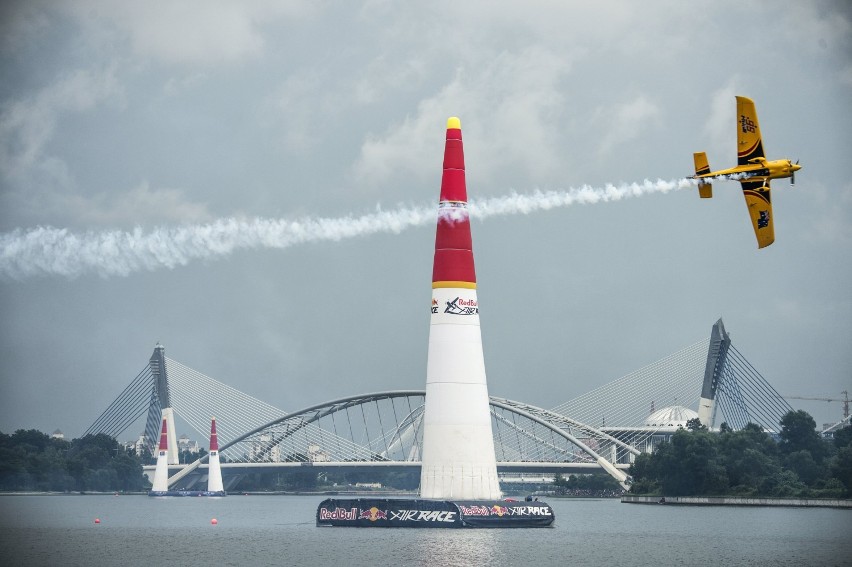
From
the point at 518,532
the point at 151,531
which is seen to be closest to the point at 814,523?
the point at 518,532

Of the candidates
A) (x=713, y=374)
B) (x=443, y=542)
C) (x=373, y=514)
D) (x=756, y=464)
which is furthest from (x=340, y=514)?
(x=713, y=374)

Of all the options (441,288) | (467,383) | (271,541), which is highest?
(441,288)

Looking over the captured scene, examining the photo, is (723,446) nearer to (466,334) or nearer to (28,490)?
(466,334)

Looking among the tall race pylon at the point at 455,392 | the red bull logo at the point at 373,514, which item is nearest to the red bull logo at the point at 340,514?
the red bull logo at the point at 373,514

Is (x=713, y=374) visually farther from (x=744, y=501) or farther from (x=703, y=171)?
(x=703, y=171)

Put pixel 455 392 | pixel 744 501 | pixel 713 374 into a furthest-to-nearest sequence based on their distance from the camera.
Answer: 1. pixel 713 374
2. pixel 744 501
3. pixel 455 392

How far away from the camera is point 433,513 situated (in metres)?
64.6

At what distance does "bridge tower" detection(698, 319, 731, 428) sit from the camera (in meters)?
183

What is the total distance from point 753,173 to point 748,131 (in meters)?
1.92

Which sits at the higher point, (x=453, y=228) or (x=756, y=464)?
(x=453, y=228)

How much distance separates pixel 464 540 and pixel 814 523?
124 ft

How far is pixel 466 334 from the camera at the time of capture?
207 ft

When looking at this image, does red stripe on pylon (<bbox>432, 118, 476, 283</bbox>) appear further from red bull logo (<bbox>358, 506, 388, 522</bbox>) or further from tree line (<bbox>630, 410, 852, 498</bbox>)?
tree line (<bbox>630, 410, 852, 498</bbox>)

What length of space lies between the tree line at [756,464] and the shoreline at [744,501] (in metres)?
1.17
